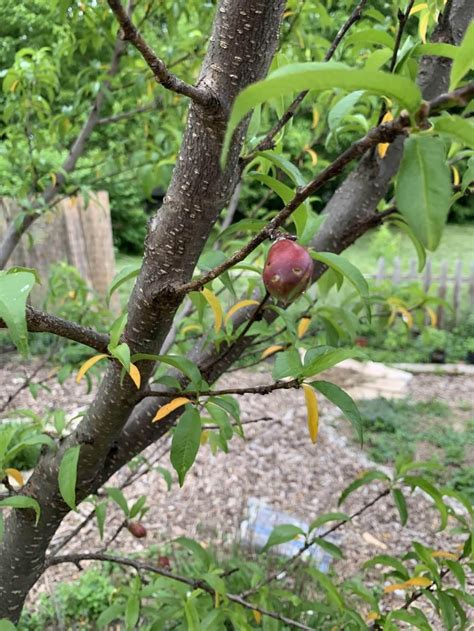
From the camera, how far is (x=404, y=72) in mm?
577

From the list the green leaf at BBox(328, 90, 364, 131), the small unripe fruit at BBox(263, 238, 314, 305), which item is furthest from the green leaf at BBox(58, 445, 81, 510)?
the green leaf at BBox(328, 90, 364, 131)

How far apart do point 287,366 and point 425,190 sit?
1.19 ft

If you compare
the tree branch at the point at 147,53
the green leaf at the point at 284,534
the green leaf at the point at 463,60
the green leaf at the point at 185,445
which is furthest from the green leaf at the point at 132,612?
the green leaf at the point at 463,60

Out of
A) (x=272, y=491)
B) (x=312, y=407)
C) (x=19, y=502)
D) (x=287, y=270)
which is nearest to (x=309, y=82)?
(x=287, y=270)

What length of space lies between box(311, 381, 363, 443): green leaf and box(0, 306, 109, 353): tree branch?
26cm

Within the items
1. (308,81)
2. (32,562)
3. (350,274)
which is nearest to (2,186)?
(32,562)

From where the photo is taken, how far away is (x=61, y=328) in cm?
64

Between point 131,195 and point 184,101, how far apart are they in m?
6.68

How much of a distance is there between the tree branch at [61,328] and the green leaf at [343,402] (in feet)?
0.85

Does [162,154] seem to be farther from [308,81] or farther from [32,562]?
[308,81]

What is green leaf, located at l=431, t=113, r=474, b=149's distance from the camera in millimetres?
367

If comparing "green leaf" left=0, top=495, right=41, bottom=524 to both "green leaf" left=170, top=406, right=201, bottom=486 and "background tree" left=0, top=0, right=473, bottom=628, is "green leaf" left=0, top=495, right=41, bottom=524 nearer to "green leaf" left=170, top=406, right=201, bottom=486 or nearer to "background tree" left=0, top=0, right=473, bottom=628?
"background tree" left=0, top=0, right=473, bottom=628

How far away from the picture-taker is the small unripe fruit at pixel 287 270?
1.71ft

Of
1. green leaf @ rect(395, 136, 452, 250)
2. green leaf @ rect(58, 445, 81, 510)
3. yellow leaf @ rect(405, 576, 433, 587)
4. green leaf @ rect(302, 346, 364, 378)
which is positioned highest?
green leaf @ rect(395, 136, 452, 250)
